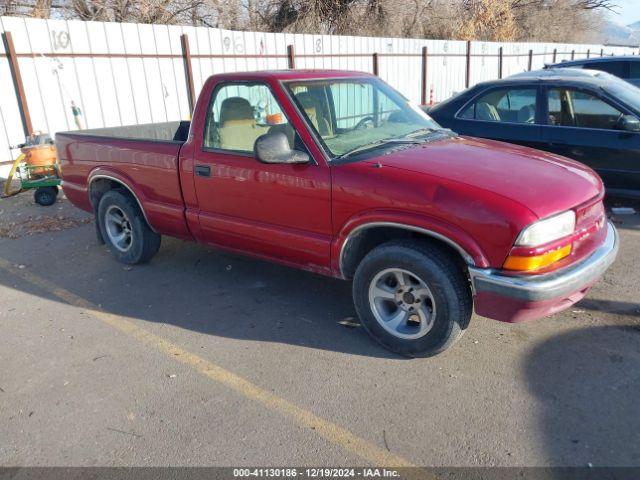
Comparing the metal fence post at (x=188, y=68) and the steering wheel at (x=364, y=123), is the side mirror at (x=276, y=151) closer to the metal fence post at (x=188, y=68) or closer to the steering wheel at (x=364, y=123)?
the steering wheel at (x=364, y=123)

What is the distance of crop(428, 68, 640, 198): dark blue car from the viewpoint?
19.7ft

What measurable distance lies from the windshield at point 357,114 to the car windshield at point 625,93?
3.01m

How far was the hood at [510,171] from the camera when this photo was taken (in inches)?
124

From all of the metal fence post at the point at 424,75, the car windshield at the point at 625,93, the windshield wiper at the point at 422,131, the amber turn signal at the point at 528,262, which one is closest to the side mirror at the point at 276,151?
the windshield wiper at the point at 422,131

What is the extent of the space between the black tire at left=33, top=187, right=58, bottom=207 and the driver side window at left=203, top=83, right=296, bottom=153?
15.4 feet

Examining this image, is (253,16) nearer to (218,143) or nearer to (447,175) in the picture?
(218,143)

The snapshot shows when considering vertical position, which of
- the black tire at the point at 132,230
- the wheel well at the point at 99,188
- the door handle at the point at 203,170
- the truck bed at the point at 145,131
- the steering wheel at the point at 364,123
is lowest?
the black tire at the point at 132,230

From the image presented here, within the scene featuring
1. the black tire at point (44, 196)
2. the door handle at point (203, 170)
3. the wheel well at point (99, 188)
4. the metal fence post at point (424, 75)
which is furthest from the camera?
the metal fence post at point (424, 75)

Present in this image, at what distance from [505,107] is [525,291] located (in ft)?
14.7

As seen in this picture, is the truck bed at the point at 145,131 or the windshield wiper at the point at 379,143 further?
the truck bed at the point at 145,131

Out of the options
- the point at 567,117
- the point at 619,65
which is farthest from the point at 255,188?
the point at 619,65

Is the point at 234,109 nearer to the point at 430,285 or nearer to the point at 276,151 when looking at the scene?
the point at 276,151

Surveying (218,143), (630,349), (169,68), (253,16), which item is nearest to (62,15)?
(253,16)

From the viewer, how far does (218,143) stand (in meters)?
4.38
